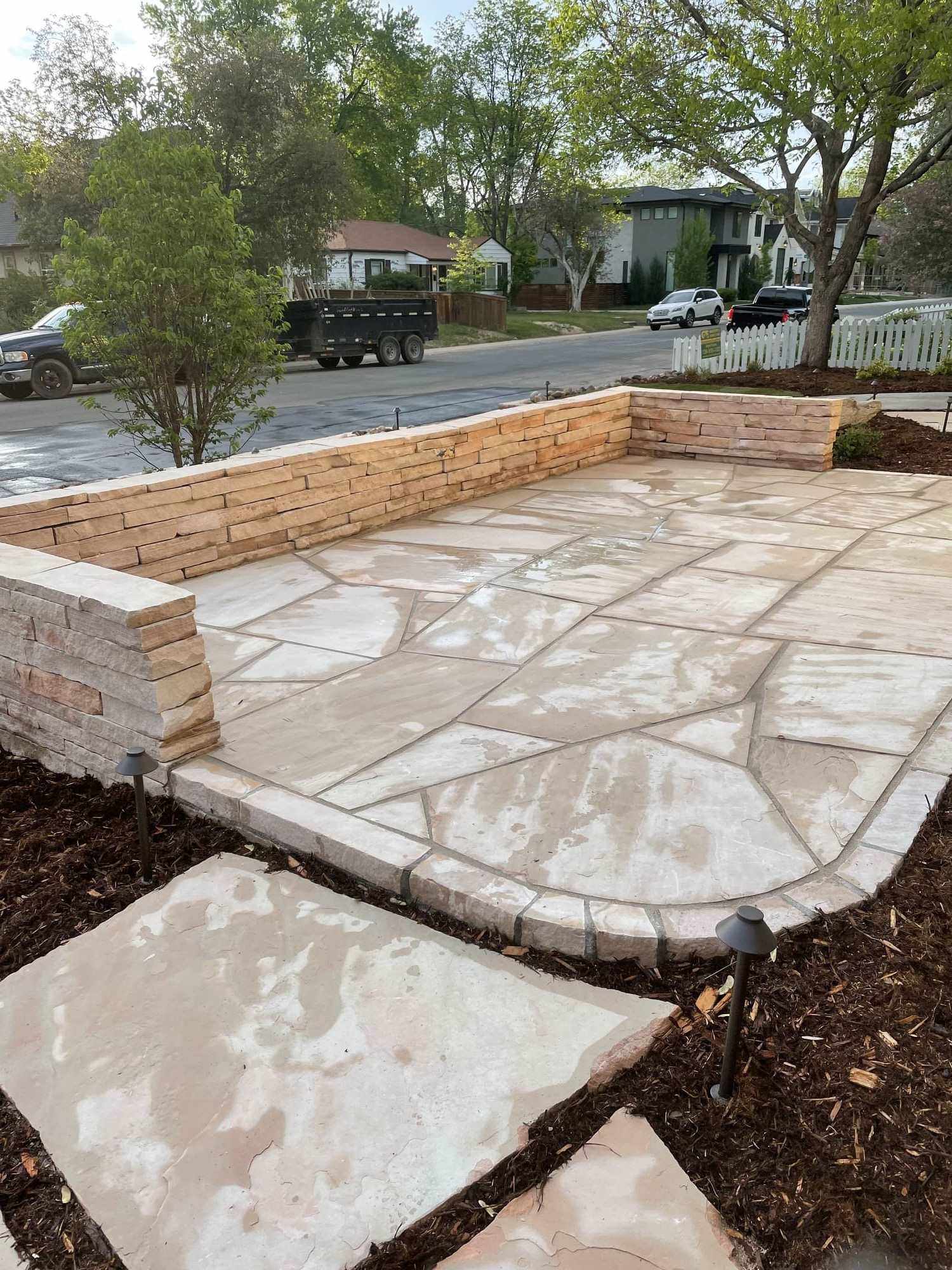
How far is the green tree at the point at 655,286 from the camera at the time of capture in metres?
53.0

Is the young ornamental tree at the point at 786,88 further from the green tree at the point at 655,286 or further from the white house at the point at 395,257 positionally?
the green tree at the point at 655,286

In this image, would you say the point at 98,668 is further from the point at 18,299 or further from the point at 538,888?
the point at 18,299

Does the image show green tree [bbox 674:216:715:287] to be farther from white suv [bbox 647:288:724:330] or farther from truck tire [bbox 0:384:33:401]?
truck tire [bbox 0:384:33:401]

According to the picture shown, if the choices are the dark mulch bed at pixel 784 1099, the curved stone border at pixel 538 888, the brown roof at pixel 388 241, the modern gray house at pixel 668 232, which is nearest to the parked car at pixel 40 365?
the curved stone border at pixel 538 888

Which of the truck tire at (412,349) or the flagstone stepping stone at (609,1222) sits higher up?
the truck tire at (412,349)

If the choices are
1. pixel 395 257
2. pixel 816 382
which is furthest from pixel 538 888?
pixel 395 257

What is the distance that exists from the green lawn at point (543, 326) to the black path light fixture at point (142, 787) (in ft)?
91.8

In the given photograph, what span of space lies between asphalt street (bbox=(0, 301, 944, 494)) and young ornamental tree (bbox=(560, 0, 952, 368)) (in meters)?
3.26

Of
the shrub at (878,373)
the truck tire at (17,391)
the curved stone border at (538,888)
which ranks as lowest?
the curved stone border at (538,888)

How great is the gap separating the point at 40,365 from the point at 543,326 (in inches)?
957

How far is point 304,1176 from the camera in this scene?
1.90 meters

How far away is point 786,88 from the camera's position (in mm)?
12953

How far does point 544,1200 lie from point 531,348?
27451mm

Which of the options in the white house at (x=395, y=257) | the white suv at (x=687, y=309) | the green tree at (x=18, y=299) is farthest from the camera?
the white house at (x=395, y=257)
